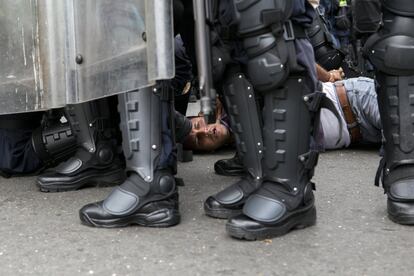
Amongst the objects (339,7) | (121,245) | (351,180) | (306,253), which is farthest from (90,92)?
(339,7)

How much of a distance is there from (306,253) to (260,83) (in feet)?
1.81

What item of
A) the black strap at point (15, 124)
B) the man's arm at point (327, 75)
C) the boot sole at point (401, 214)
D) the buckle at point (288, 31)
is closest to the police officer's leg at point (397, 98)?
the boot sole at point (401, 214)

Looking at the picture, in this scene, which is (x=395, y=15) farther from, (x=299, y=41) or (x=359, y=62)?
(x=359, y=62)

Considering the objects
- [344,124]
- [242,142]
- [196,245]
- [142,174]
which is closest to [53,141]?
[142,174]

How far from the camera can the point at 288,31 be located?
6.76 ft

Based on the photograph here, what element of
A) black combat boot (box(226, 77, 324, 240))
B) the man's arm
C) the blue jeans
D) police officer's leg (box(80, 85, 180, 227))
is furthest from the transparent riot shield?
the man's arm

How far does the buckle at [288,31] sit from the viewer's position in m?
Result: 2.05

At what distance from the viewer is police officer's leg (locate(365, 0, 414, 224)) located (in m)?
2.14

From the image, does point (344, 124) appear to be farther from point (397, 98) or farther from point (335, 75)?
point (397, 98)

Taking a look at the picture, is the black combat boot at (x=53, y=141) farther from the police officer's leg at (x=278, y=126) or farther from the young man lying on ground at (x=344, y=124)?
the police officer's leg at (x=278, y=126)

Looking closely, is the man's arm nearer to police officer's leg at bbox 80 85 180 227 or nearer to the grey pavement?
the grey pavement

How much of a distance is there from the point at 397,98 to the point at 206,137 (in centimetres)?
161

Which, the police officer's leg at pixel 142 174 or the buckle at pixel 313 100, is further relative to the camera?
the police officer's leg at pixel 142 174

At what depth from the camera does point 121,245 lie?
2041 mm
